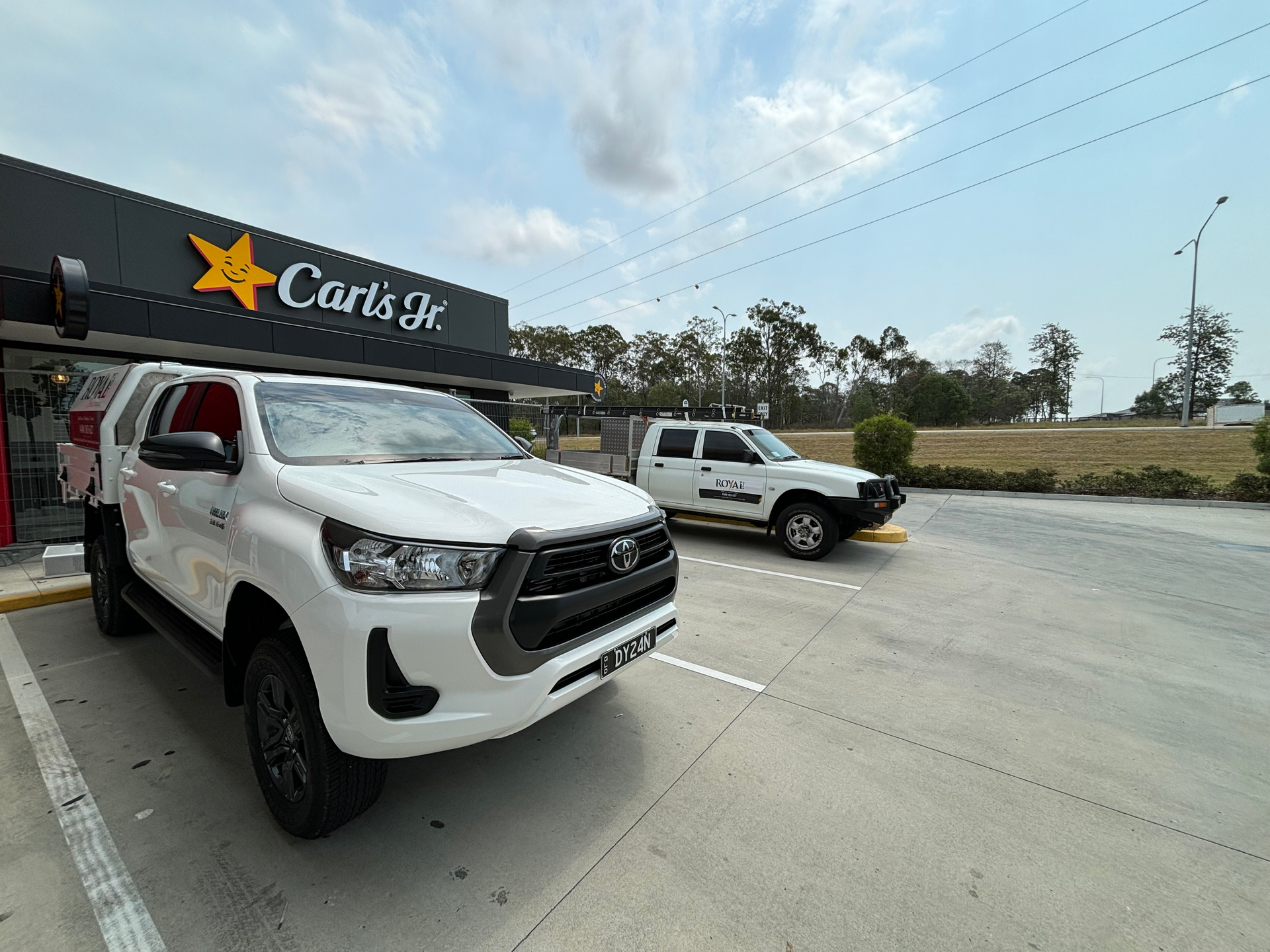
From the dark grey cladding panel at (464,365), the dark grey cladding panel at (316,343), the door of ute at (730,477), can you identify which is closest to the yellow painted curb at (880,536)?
the door of ute at (730,477)

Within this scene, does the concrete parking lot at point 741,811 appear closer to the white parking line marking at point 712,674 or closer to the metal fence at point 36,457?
the white parking line marking at point 712,674

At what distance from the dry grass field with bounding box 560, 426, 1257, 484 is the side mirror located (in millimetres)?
10531

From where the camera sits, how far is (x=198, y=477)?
275 cm

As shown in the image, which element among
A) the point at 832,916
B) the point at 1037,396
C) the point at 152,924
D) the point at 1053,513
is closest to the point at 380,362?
the point at 152,924

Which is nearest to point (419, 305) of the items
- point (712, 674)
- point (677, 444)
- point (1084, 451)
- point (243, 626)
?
point (677, 444)

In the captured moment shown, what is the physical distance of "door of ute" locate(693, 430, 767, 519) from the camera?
24.4 ft

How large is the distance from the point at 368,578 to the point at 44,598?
18.6 ft

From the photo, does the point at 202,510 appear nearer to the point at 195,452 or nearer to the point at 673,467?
the point at 195,452

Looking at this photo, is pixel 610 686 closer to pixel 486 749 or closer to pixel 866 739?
pixel 486 749

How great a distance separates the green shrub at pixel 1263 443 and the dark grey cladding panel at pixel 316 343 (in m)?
20.1

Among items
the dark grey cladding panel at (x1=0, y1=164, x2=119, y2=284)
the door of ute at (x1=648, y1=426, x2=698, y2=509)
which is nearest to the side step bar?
the door of ute at (x1=648, y1=426, x2=698, y2=509)

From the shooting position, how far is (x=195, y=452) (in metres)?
2.35

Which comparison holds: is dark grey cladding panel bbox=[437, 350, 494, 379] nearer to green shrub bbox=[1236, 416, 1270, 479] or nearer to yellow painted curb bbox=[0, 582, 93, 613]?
yellow painted curb bbox=[0, 582, 93, 613]

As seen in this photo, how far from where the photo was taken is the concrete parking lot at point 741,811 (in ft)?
6.04
